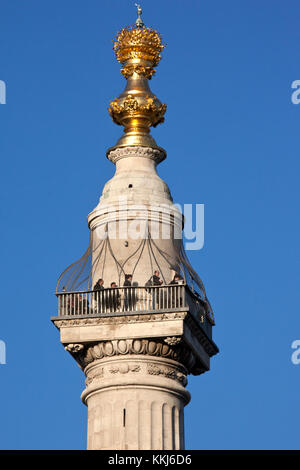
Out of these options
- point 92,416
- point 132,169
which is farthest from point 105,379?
point 132,169

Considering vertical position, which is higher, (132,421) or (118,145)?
(118,145)

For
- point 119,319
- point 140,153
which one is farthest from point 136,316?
point 140,153

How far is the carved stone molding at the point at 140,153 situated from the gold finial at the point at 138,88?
0.63 feet

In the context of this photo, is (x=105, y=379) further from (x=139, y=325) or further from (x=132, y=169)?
(x=132, y=169)

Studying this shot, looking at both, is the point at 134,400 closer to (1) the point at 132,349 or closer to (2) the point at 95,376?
(1) the point at 132,349

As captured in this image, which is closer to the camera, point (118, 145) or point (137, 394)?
point (137, 394)

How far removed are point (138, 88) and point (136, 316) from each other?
11.4 meters

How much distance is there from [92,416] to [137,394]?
205cm

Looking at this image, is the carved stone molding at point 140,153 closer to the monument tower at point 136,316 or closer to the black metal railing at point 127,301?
the monument tower at point 136,316

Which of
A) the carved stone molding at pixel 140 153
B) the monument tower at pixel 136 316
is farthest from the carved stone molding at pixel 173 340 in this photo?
the carved stone molding at pixel 140 153

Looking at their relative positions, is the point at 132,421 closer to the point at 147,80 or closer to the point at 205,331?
the point at 205,331

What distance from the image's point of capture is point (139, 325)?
302 ft

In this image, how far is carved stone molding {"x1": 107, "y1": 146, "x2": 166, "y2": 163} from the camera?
320 ft
